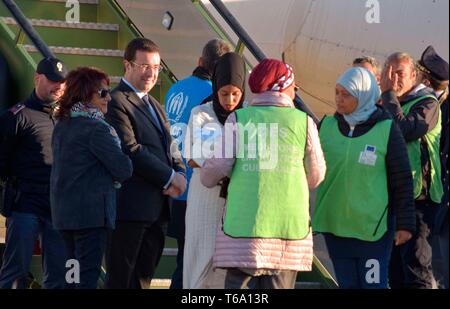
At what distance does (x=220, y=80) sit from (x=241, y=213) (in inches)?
38.5

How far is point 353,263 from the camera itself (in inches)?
286

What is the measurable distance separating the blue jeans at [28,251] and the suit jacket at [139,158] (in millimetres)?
522

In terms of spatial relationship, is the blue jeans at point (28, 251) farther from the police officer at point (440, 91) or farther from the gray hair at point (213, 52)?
the police officer at point (440, 91)

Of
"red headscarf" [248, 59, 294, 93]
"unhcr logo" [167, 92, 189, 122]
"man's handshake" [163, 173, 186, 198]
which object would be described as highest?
"red headscarf" [248, 59, 294, 93]

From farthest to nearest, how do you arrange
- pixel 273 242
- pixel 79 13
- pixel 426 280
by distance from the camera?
pixel 79 13, pixel 426 280, pixel 273 242

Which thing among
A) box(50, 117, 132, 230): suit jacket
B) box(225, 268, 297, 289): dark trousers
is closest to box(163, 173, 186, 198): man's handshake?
box(50, 117, 132, 230): suit jacket

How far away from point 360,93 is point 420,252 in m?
1.28

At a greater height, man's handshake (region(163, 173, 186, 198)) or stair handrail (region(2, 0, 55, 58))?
stair handrail (region(2, 0, 55, 58))

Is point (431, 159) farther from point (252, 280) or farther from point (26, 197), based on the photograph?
point (26, 197)

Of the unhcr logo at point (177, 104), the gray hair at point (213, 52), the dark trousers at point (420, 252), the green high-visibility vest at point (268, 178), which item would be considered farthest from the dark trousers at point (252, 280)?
the gray hair at point (213, 52)

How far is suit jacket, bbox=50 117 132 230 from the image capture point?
23.1ft

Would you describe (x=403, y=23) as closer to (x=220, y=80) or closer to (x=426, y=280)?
(x=426, y=280)

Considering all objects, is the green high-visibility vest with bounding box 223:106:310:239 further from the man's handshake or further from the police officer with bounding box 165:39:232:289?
the police officer with bounding box 165:39:232:289
